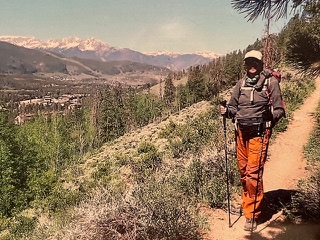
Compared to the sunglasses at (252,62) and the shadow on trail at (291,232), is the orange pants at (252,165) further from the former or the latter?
the sunglasses at (252,62)

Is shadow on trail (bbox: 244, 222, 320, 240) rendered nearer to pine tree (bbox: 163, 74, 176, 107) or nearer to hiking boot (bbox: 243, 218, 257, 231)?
hiking boot (bbox: 243, 218, 257, 231)

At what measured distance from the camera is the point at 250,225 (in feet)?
19.2

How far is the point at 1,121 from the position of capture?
3547 cm

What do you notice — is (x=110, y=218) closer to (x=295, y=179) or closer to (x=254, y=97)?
(x=254, y=97)

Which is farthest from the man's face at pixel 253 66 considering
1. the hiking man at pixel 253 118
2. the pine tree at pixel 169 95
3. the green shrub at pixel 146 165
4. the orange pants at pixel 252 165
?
the pine tree at pixel 169 95

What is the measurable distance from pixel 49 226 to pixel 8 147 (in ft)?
102

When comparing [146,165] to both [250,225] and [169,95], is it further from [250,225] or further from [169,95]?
[169,95]

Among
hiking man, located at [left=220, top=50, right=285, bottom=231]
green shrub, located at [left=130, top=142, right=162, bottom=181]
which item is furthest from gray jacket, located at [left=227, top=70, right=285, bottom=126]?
green shrub, located at [left=130, top=142, right=162, bottom=181]

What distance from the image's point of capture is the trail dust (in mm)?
5711

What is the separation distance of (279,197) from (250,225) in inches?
60.9

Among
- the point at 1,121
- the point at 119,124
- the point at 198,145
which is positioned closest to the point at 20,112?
the point at 119,124

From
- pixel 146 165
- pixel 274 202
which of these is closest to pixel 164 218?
pixel 274 202

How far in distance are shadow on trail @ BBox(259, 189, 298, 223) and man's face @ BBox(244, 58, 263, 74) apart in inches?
95.1

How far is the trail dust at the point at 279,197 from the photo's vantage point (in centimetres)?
571
